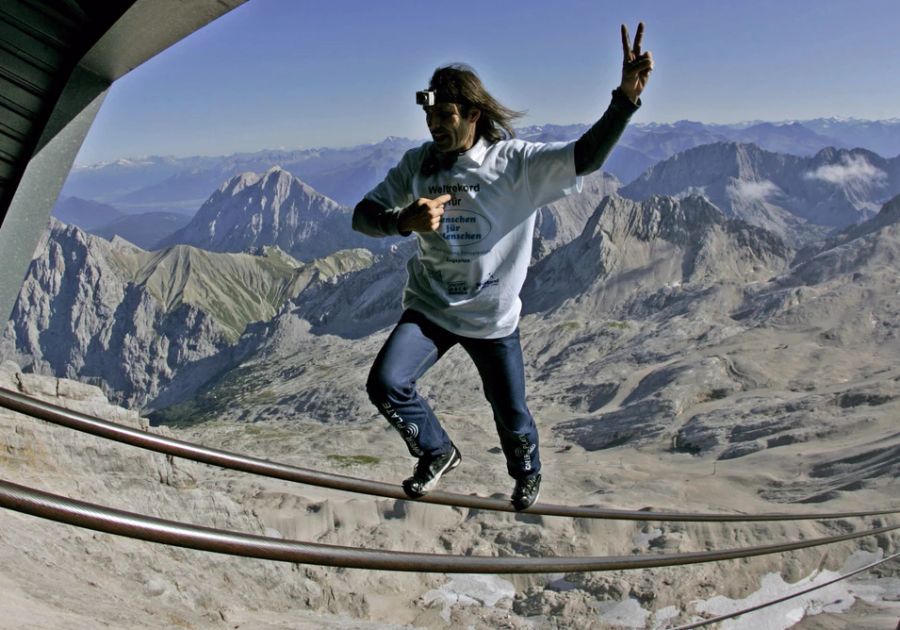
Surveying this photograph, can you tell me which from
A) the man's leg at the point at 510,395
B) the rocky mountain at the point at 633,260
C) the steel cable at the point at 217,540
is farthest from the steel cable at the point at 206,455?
the rocky mountain at the point at 633,260

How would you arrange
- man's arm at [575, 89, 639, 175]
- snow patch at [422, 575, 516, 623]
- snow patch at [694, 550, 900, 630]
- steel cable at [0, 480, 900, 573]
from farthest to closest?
snow patch at [422, 575, 516, 623]
snow patch at [694, 550, 900, 630]
man's arm at [575, 89, 639, 175]
steel cable at [0, 480, 900, 573]

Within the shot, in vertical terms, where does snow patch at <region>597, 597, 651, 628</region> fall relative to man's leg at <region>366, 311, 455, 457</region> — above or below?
below

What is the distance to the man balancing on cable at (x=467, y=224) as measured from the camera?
497cm

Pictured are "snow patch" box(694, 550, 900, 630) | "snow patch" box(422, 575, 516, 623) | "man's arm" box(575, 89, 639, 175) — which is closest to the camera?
"man's arm" box(575, 89, 639, 175)

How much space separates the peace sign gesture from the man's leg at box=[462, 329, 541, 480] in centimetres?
180

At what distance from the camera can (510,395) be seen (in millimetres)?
5398

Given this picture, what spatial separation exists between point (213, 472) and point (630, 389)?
68598 mm

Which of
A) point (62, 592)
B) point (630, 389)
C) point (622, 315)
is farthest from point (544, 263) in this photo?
point (62, 592)

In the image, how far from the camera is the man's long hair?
498 centimetres

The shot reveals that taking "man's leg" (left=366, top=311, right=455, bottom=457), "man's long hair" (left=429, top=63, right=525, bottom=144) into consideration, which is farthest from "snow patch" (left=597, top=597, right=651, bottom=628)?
"man's long hair" (left=429, top=63, right=525, bottom=144)

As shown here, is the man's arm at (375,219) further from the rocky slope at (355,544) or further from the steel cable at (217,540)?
the rocky slope at (355,544)

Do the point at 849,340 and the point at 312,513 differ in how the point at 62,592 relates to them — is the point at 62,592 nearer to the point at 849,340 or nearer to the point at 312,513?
the point at 312,513

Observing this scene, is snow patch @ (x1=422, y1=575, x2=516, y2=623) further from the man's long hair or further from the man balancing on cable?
Answer: the man's long hair

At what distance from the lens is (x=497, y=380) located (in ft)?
17.5
